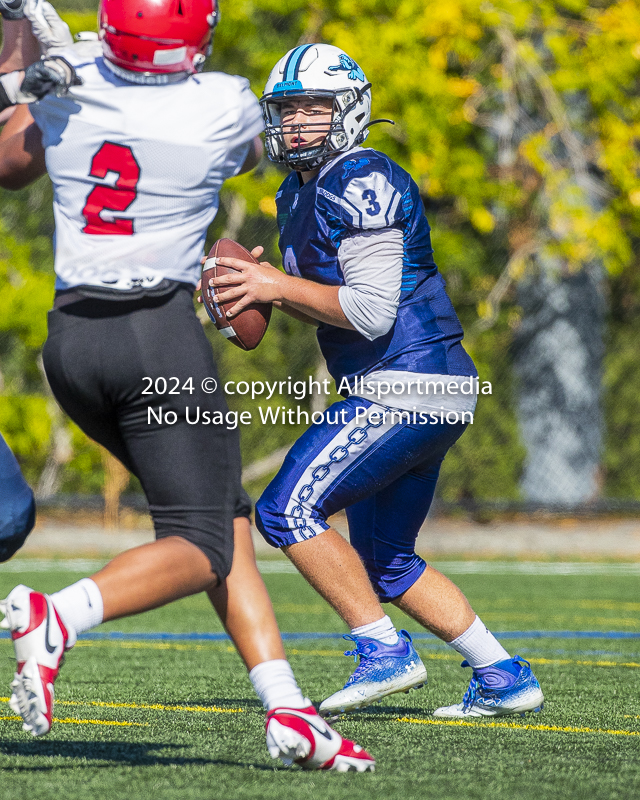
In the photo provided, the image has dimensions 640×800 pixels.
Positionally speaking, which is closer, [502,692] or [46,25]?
[46,25]

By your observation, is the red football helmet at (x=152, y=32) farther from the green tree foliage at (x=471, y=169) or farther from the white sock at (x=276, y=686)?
the green tree foliage at (x=471, y=169)

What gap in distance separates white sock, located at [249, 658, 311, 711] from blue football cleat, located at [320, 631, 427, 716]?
2.59 ft

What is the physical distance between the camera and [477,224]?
1123cm

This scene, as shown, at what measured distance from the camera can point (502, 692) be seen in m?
3.79

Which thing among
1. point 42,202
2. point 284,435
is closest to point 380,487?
point 284,435

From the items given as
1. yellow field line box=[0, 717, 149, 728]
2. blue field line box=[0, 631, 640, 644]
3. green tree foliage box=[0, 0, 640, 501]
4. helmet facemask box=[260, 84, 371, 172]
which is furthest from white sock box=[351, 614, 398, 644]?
green tree foliage box=[0, 0, 640, 501]

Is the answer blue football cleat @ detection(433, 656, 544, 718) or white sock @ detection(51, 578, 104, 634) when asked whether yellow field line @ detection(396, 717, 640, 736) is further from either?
white sock @ detection(51, 578, 104, 634)

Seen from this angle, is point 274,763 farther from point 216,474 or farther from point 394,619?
point 394,619

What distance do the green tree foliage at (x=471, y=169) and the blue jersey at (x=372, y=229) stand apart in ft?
23.7

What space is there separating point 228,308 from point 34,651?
115 centimetres

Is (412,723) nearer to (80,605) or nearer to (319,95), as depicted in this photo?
(80,605)

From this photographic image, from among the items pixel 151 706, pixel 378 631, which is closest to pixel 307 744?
pixel 378 631

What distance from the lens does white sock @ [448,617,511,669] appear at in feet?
12.6

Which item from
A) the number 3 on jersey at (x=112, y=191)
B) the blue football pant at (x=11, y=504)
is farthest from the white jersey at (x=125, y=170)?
the blue football pant at (x=11, y=504)
